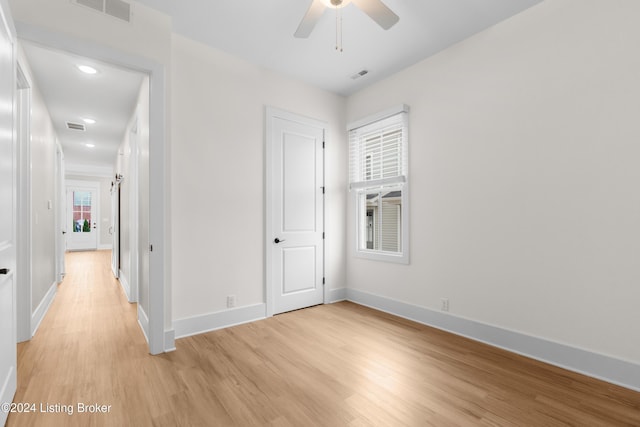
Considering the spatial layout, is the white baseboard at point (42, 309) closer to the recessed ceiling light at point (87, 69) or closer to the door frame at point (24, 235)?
the door frame at point (24, 235)

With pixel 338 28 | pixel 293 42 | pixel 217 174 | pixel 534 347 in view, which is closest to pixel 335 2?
pixel 338 28

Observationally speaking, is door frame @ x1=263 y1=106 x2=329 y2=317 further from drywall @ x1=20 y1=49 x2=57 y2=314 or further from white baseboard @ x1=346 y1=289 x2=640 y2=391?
drywall @ x1=20 y1=49 x2=57 y2=314

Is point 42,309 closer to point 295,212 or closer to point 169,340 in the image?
point 169,340

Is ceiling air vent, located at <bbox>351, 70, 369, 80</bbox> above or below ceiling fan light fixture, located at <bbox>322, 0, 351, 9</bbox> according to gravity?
above

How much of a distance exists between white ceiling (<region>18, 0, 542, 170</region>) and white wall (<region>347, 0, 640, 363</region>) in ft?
1.03

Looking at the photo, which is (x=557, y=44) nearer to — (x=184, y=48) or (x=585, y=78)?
(x=585, y=78)

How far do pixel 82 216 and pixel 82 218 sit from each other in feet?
0.23

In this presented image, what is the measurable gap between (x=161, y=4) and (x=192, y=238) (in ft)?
6.65

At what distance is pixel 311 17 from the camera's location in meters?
2.13

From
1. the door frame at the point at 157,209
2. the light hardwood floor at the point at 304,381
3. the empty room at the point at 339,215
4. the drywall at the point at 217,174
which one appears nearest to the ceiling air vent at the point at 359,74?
the empty room at the point at 339,215

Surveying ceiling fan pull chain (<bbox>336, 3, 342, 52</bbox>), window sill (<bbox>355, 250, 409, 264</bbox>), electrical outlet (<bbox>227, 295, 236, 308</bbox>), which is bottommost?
electrical outlet (<bbox>227, 295, 236, 308</bbox>)

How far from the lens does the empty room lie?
1.95 meters

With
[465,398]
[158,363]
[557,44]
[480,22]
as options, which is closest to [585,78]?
[557,44]

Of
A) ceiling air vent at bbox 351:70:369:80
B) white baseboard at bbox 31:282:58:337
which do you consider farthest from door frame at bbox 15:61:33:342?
ceiling air vent at bbox 351:70:369:80
